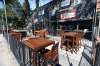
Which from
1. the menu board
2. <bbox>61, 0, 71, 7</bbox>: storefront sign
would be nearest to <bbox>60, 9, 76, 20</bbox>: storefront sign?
the menu board

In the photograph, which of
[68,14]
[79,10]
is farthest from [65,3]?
[79,10]

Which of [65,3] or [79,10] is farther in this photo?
[65,3]

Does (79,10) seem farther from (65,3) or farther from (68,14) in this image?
(65,3)

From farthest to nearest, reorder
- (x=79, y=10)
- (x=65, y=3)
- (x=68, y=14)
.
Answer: (x=65, y=3) < (x=68, y=14) < (x=79, y=10)

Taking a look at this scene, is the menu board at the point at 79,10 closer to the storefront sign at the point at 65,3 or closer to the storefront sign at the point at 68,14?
the storefront sign at the point at 68,14

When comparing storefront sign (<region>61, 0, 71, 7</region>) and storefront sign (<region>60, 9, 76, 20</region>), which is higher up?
storefront sign (<region>61, 0, 71, 7</region>)

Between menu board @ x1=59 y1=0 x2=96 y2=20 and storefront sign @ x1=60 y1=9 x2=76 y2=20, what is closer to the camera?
menu board @ x1=59 y1=0 x2=96 y2=20

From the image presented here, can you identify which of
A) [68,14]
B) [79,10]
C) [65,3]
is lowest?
[68,14]

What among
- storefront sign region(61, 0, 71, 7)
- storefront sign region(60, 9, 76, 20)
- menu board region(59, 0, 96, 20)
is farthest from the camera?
storefront sign region(61, 0, 71, 7)

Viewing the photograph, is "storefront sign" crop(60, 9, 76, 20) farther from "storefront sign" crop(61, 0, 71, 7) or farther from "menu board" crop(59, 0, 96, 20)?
"storefront sign" crop(61, 0, 71, 7)

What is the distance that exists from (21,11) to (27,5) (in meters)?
1.63

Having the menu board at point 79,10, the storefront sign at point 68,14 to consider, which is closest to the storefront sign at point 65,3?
the menu board at point 79,10

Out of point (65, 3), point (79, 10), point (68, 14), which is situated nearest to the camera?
point (79, 10)

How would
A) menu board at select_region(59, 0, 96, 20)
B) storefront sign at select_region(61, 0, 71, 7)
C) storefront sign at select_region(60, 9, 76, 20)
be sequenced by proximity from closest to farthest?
menu board at select_region(59, 0, 96, 20), storefront sign at select_region(60, 9, 76, 20), storefront sign at select_region(61, 0, 71, 7)
